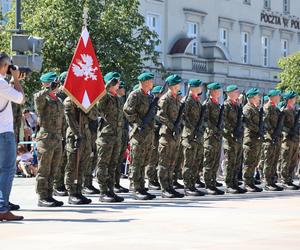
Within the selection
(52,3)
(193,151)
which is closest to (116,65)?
(52,3)

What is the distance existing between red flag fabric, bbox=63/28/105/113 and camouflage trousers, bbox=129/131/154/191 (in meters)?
1.01

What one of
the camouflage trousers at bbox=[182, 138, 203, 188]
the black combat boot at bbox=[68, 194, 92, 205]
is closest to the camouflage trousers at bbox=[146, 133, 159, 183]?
the camouflage trousers at bbox=[182, 138, 203, 188]

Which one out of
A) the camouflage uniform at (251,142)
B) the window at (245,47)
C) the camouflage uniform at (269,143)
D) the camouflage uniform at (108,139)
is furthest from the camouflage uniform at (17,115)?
the window at (245,47)

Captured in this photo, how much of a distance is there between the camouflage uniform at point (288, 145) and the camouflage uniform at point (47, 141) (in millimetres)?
6667

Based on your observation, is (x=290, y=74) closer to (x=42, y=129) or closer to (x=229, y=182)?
(x=229, y=182)

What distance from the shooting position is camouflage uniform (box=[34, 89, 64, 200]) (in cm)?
1341

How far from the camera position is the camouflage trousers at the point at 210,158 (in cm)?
1675

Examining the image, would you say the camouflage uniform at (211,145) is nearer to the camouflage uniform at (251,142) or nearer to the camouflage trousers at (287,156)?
the camouflage uniform at (251,142)

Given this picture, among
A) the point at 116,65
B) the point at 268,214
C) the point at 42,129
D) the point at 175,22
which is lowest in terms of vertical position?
the point at 268,214

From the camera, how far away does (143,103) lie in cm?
1512

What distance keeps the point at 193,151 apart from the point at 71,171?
2.83 metres

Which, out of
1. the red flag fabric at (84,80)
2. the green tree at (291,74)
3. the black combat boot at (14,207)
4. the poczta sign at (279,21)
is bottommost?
the black combat boot at (14,207)

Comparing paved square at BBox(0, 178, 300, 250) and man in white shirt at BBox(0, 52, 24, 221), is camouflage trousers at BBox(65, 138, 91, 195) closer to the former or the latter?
paved square at BBox(0, 178, 300, 250)

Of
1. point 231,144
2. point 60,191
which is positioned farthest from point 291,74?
point 60,191
